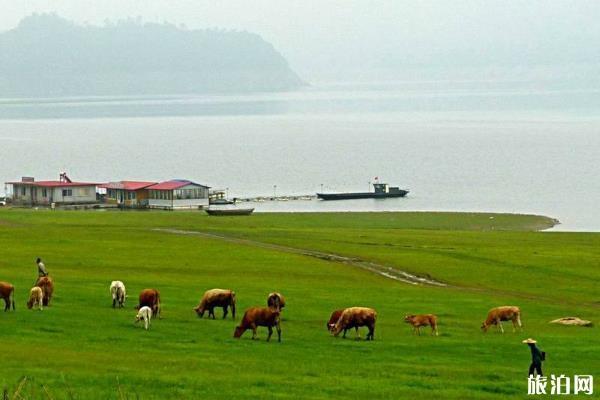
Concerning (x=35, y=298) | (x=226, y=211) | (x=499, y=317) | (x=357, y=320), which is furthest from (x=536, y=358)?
(x=226, y=211)

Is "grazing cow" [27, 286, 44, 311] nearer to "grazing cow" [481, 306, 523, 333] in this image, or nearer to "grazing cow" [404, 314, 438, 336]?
"grazing cow" [404, 314, 438, 336]

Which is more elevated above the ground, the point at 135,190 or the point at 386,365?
the point at 135,190

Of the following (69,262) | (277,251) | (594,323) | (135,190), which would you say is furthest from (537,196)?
(594,323)

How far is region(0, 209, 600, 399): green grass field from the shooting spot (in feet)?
89.9

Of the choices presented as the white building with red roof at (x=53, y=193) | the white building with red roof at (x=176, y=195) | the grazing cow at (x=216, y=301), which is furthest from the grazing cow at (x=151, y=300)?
the white building with red roof at (x=53, y=193)

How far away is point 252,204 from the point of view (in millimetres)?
147375

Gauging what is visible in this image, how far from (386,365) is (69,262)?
3022 cm

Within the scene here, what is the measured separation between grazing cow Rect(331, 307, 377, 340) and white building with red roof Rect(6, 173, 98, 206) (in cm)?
9639

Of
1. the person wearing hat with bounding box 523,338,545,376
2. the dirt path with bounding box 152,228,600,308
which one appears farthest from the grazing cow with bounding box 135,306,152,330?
the dirt path with bounding box 152,228,600,308

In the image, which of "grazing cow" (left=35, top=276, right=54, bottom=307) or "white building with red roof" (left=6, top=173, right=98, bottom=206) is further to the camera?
"white building with red roof" (left=6, top=173, right=98, bottom=206)

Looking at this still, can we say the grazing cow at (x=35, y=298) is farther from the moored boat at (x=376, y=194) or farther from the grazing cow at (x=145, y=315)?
the moored boat at (x=376, y=194)

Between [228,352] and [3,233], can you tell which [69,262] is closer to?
[3,233]

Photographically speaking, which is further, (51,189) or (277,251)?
(51,189)

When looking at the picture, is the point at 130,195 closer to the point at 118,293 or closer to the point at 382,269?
the point at 382,269
